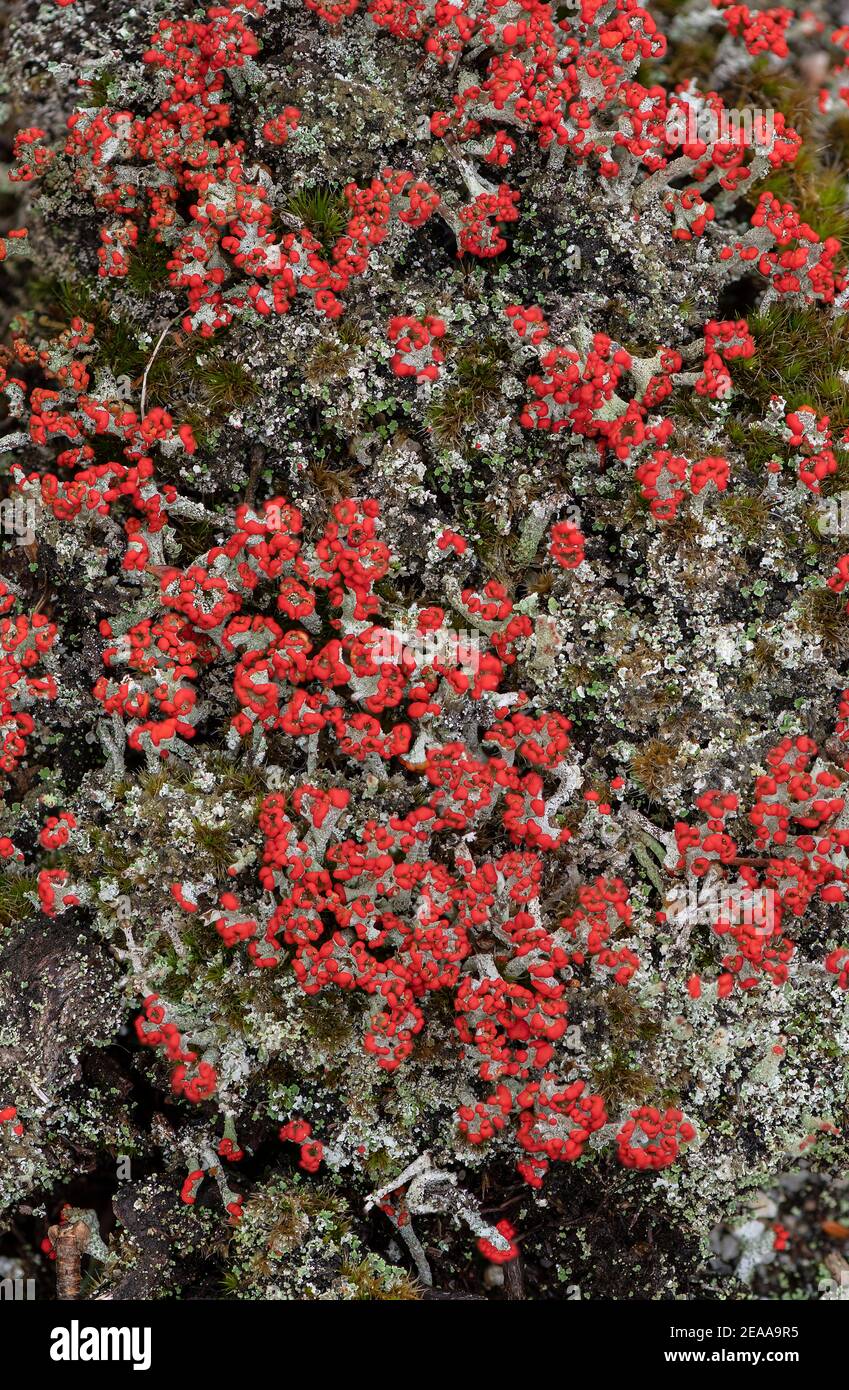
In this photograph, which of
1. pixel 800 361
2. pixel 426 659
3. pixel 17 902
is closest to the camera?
pixel 426 659

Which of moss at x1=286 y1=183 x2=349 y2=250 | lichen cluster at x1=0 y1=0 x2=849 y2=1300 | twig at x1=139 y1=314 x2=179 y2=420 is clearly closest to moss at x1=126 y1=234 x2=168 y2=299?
lichen cluster at x1=0 y1=0 x2=849 y2=1300

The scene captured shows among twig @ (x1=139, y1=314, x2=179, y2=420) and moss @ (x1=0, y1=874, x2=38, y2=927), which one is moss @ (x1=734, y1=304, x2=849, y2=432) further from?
moss @ (x1=0, y1=874, x2=38, y2=927)

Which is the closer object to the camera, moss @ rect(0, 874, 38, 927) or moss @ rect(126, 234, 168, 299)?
moss @ rect(0, 874, 38, 927)

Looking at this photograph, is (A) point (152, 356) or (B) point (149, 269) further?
(B) point (149, 269)

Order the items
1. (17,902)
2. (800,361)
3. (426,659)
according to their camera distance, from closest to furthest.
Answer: (426,659)
(17,902)
(800,361)

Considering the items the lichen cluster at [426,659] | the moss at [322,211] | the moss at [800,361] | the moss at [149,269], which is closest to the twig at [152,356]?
the lichen cluster at [426,659]

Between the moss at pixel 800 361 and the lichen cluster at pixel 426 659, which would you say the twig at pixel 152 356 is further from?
the moss at pixel 800 361

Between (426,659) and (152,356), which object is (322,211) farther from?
(426,659)

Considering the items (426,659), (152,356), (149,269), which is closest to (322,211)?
(149,269)

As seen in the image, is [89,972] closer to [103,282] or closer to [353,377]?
[353,377]

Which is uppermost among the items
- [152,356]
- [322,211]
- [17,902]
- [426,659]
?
[322,211]
